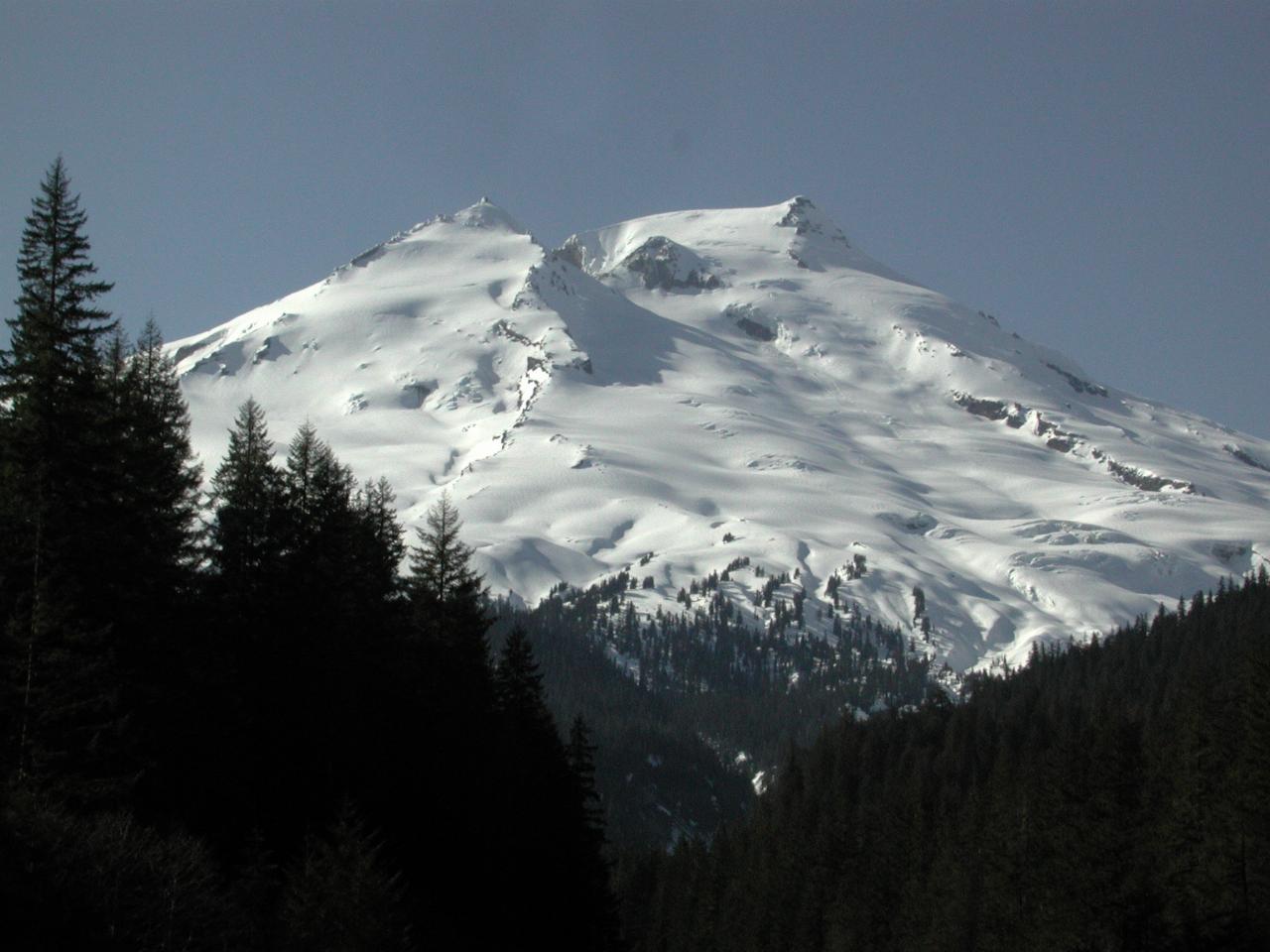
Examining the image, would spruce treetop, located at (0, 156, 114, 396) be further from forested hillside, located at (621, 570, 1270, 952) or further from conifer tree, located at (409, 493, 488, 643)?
forested hillside, located at (621, 570, 1270, 952)

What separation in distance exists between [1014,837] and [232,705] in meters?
40.7

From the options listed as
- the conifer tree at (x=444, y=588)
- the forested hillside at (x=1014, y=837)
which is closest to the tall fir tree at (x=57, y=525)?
the conifer tree at (x=444, y=588)

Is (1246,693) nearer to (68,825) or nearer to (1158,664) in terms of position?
(68,825)

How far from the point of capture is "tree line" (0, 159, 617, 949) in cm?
2866

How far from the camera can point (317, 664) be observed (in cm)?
4284

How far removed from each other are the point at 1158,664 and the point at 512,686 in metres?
104

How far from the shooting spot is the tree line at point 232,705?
28.7 m

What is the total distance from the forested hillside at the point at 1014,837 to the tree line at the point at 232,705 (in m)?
20.0

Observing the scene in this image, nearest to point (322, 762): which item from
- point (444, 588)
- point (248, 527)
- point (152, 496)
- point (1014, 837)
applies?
point (248, 527)

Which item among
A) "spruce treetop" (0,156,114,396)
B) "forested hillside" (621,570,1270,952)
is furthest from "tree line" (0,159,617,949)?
"forested hillside" (621,570,1270,952)

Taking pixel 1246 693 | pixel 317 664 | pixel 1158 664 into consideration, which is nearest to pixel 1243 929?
pixel 1246 693

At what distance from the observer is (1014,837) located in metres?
64.8

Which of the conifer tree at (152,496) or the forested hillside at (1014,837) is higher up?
the conifer tree at (152,496)

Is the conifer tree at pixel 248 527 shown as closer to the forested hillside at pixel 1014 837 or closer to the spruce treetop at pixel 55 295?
the spruce treetop at pixel 55 295
